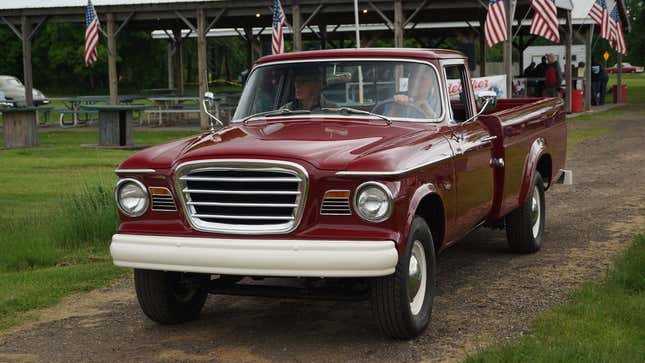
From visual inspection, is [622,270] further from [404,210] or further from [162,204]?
[162,204]

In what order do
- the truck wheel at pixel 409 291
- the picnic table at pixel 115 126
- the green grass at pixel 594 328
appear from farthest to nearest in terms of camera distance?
the picnic table at pixel 115 126
the truck wheel at pixel 409 291
the green grass at pixel 594 328

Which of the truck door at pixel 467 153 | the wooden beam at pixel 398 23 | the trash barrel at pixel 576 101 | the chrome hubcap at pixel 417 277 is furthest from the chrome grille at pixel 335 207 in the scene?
the trash barrel at pixel 576 101

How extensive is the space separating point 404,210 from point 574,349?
1.17 meters

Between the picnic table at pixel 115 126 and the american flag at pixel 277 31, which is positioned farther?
the american flag at pixel 277 31

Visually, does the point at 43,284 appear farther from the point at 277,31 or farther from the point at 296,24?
the point at 296,24

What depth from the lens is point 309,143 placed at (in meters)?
5.76

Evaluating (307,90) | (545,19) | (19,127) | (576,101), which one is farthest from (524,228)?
(576,101)

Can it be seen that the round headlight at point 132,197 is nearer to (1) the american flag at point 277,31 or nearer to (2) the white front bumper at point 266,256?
(2) the white front bumper at point 266,256

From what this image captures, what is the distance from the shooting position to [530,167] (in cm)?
818

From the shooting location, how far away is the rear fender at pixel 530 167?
805 cm

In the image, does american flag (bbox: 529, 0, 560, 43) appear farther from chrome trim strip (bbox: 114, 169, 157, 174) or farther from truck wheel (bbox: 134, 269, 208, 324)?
chrome trim strip (bbox: 114, 169, 157, 174)

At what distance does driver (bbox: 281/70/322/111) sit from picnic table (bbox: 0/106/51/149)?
15447 mm

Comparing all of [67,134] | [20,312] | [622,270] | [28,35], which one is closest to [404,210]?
[622,270]

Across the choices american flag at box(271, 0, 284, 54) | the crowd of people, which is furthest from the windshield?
the crowd of people
